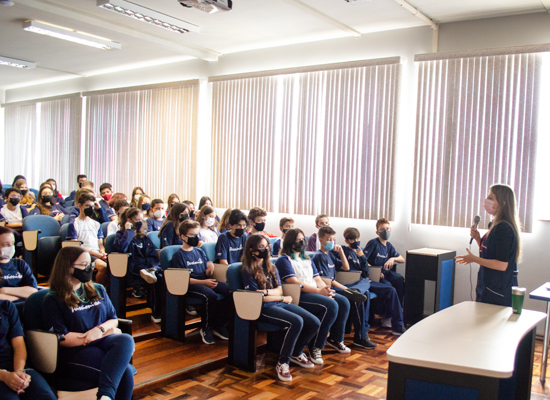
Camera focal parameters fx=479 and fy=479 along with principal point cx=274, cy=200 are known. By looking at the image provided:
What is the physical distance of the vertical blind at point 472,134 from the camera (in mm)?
5391

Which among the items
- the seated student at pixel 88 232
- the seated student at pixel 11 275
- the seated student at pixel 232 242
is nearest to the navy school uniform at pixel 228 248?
the seated student at pixel 232 242

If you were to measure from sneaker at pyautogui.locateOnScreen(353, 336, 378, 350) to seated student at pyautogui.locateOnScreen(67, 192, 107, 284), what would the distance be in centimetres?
283

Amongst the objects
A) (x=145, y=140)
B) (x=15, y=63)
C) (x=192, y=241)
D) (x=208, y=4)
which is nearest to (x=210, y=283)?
(x=192, y=241)

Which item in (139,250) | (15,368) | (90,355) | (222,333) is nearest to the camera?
(15,368)

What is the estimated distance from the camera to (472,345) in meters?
2.24

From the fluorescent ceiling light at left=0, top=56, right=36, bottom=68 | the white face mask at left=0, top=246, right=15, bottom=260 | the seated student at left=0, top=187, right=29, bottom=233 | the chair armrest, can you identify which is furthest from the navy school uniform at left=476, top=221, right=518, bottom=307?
the fluorescent ceiling light at left=0, top=56, right=36, bottom=68

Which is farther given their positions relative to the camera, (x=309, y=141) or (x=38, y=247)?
(x=309, y=141)

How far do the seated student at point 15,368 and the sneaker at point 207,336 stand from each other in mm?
2109

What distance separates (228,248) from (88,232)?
70.2 inches

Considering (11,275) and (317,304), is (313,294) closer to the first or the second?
(317,304)

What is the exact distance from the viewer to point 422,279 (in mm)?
5340

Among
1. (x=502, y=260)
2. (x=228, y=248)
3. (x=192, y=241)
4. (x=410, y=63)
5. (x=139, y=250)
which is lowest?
(x=139, y=250)

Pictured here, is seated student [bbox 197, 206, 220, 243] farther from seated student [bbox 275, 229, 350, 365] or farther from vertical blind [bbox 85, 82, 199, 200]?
vertical blind [bbox 85, 82, 199, 200]

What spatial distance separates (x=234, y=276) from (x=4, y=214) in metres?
4.34
